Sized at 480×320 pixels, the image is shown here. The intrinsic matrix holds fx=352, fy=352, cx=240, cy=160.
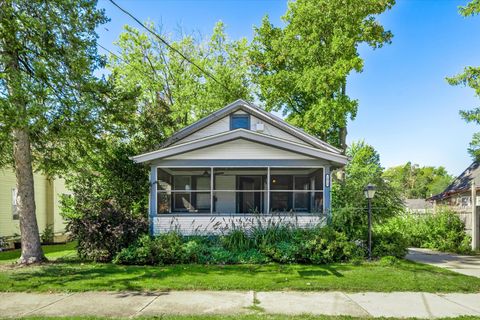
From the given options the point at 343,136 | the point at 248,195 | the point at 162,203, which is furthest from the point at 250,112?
the point at 343,136

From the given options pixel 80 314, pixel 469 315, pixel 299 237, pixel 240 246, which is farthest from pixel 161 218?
pixel 469 315

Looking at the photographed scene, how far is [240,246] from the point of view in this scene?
1069 centimetres

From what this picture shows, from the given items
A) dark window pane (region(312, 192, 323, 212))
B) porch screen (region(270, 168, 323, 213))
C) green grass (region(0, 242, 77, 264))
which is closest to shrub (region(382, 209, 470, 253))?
dark window pane (region(312, 192, 323, 212))

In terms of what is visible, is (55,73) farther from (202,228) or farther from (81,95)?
(202,228)

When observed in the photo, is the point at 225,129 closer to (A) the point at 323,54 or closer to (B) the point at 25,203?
(A) the point at 323,54

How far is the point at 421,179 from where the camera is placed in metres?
72.2

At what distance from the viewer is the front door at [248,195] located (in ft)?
52.7

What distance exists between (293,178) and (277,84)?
295 inches

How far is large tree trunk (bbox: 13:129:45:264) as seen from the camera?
9.89 meters

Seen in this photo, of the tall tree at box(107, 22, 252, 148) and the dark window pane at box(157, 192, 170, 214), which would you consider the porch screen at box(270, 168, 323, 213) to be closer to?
the dark window pane at box(157, 192, 170, 214)

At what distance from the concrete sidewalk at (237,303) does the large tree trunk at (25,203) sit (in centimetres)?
339

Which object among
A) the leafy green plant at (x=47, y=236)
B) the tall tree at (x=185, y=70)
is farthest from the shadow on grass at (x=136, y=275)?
the tall tree at (x=185, y=70)

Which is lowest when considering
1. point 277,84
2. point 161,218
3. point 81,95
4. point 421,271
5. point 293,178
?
point 421,271

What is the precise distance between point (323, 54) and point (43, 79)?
14863 millimetres
